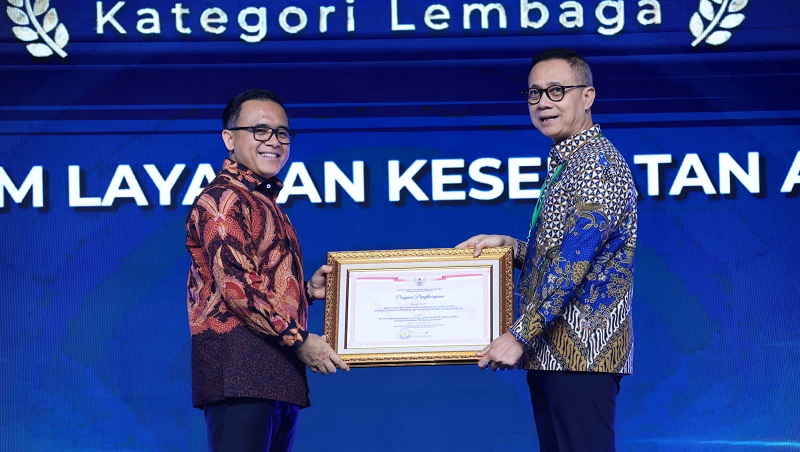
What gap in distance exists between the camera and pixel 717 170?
16.4ft

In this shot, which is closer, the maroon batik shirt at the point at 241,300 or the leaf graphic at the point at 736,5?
the maroon batik shirt at the point at 241,300

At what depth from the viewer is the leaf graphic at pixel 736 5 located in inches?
199

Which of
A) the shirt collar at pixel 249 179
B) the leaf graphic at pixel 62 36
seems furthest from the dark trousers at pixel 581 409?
the leaf graphic at pixel 62 36

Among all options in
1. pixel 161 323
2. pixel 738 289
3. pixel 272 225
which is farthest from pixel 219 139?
pixel 738 289

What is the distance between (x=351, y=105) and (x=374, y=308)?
6.54ft

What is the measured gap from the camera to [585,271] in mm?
2793

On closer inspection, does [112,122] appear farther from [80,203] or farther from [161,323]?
[161,323]

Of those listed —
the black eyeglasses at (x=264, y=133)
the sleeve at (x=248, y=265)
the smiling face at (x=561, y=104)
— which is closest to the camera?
the sleeve at (x=248, y=265)

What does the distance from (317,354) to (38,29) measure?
9.39ft

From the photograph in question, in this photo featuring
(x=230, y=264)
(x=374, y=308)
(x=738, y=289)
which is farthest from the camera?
(x=738, y=289)

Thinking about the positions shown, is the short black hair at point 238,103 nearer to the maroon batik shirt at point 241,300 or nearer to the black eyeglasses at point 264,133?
the black eyeglasses at point 264,133

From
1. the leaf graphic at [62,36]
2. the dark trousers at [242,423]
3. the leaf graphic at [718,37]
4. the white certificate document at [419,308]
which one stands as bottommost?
the dark trousers at [242,423]

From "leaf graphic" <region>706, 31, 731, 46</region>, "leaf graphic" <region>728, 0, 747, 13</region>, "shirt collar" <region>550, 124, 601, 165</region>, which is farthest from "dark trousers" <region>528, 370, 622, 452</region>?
"leaf graphic" <region>728, 0, 747, 13</region>

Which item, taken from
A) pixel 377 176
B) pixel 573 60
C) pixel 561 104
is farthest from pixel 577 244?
pixel 377 176
